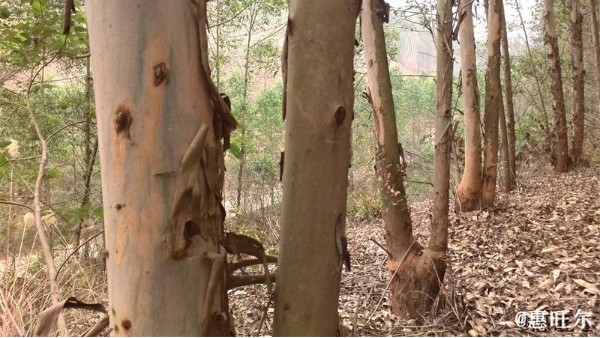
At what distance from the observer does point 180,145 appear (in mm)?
724

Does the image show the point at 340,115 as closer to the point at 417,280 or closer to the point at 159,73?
the point at 159,73

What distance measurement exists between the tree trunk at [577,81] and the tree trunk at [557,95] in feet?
0.95

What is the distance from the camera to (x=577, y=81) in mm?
8406

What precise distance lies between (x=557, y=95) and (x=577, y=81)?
55cm

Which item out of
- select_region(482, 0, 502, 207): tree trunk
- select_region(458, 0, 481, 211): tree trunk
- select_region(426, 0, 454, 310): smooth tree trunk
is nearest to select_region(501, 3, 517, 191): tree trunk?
select_region(482, 0, 502, 207): tree trunk

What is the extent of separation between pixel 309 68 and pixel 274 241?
4.98m

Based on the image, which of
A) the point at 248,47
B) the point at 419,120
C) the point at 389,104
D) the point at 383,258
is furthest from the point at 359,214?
the point at 419,120

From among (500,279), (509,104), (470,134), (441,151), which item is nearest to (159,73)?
(441,151)

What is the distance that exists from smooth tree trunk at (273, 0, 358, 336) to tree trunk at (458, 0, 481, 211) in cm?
486

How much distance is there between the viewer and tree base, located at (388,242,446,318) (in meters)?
2.97

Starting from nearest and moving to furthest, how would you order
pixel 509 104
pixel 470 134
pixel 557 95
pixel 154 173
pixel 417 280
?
1. pixel 154 173
2. pixel 417 280
3. pixel 470 134
4. pixel 509 104
5. pixel 557 95

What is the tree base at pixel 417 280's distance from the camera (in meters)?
2.97

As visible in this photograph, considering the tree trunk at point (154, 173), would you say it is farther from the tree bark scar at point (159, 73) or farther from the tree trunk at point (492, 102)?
the tree trunk at point (492, 102)

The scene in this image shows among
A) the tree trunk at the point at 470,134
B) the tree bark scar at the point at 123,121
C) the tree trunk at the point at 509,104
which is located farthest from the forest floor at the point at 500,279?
the tree trunk at the point at 509,104
